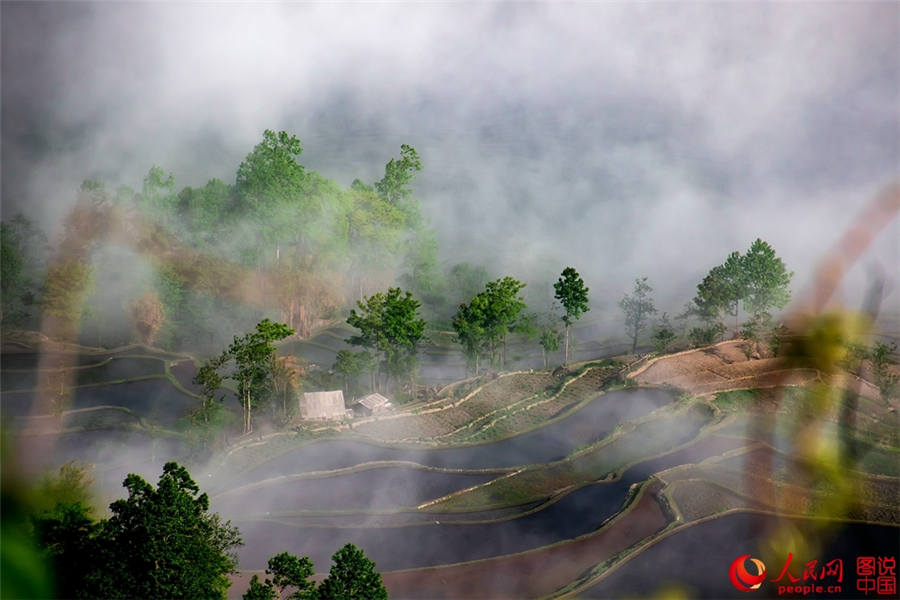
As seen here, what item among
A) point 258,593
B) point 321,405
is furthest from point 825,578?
point 321,405

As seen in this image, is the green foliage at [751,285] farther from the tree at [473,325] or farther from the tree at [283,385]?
the tree at [283,385]

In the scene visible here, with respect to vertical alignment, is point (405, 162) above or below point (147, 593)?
above

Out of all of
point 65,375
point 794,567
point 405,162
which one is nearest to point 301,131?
point 405,162

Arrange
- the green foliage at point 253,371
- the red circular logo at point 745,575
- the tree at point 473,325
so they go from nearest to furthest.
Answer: the red circular logo at point 745,575
the green foliage at point 253,371
the tree at point 473,325

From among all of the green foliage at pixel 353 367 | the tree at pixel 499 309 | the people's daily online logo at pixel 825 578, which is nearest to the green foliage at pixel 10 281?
the green foliage at pixel 353 367

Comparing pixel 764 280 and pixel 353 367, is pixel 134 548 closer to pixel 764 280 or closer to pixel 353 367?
pixel 353 367

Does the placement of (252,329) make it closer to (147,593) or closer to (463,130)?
(147,593)
